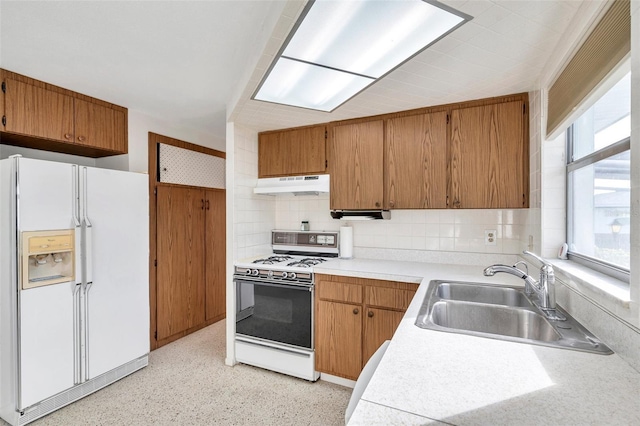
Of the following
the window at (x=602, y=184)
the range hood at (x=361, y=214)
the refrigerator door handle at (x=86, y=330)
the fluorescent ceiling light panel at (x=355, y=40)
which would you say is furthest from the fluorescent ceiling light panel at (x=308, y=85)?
the refrigerator door handle at (x=86, y=330)

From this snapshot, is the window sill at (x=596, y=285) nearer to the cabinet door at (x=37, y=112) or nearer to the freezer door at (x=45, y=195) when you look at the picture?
the freezer door at (x=45, y=195)

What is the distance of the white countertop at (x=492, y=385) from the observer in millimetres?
690

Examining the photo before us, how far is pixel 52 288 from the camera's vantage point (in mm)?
2129

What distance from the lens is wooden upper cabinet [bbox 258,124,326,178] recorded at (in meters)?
2.91

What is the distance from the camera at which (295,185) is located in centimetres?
291

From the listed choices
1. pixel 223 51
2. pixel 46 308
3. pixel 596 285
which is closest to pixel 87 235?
pixel 46 308

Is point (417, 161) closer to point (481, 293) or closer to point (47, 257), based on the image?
point (481, 293)

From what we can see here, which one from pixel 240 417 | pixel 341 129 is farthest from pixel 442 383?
pixel 341 129

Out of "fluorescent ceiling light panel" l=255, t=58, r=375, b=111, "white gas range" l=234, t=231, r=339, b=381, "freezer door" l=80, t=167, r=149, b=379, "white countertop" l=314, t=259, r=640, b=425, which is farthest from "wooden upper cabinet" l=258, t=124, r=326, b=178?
"white countertop" l=314, t=259, r=640, b=425

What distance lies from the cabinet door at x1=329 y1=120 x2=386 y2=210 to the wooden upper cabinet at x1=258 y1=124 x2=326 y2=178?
0.47ft

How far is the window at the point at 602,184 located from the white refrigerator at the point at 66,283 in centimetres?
308

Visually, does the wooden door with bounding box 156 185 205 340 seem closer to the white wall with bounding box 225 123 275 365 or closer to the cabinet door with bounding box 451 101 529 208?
the white wall with bounding box 225 123 275 365

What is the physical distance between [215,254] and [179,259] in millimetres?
515

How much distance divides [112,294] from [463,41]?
2924mm
